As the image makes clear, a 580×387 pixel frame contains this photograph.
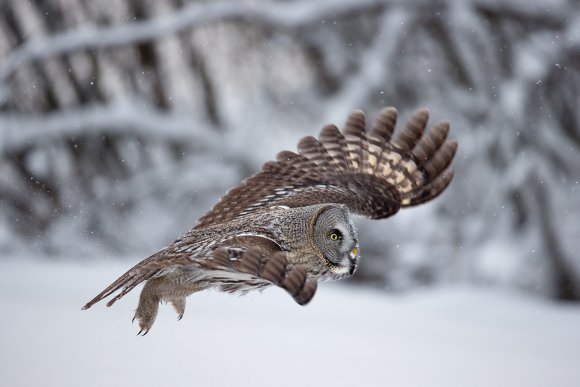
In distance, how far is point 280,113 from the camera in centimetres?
637

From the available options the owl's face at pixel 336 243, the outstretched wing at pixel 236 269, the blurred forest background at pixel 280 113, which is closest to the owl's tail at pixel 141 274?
the outstretched wing at pixel 236 269

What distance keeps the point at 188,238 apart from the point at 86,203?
4115mm

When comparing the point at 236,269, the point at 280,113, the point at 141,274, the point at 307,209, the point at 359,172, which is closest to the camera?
the point at 236,269

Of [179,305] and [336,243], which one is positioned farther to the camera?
[179,305]

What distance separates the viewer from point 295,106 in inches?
251

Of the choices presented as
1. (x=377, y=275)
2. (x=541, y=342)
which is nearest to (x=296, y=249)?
(x=541, y=342)

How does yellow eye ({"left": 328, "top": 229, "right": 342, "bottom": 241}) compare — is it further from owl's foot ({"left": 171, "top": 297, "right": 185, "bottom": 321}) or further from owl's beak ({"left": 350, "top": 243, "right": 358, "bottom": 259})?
owl's foot ({"left": 171, "top": 297, "right": 185, "bottom": 321})

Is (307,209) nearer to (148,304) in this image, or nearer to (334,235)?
(334,235)

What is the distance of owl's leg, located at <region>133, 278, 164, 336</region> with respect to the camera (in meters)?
2.53

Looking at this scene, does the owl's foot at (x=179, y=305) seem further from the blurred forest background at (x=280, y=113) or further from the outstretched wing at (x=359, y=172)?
the blurred forest background at (x=280, y=113)

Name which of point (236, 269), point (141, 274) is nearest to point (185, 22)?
point (141, 274)

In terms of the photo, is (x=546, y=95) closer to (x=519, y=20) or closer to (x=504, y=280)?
(x=519, y=20)

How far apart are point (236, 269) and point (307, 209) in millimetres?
668

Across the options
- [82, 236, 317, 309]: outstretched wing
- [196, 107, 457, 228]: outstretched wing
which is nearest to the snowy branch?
[196, 107, 457, 228]: outstretched wing
